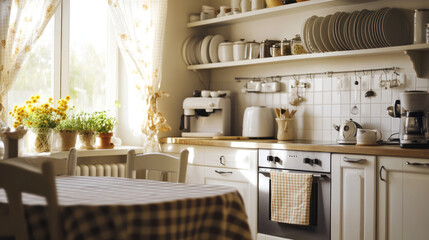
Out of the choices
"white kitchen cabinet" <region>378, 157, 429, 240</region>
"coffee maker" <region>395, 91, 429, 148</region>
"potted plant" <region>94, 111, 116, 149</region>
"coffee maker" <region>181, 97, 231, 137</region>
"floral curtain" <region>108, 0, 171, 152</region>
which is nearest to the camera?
"white kitchen cabinet" <region>378, 157, 429, 240</region>

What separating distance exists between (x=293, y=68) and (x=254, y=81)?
1.34ft

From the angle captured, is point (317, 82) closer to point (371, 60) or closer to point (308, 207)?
point (371, 60)

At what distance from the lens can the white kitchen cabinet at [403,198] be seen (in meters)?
2.80

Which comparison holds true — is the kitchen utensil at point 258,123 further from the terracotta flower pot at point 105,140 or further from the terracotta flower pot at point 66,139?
the terracotta flower pot at point 66,139

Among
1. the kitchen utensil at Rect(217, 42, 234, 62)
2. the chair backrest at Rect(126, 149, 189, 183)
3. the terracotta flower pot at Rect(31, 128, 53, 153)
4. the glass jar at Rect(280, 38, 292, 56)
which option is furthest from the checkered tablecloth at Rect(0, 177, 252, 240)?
the kitchen utensil at Rect(217, 42, 234, 62)

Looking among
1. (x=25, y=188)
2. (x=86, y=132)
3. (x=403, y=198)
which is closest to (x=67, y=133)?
(x=86, y=132)

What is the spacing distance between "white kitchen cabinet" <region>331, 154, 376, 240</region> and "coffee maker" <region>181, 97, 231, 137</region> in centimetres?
127

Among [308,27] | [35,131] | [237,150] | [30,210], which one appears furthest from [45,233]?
[308,27]

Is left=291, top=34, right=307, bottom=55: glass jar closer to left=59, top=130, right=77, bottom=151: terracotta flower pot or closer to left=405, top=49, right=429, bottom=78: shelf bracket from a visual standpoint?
left=405, top=49, right=429, bottom=78: shelf bracket

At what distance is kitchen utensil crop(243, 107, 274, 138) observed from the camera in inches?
158

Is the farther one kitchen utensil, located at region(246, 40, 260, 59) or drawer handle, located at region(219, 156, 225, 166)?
kitchen utensil, located at region(246, 40, 260, 59)

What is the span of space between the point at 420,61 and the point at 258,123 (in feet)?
4.24

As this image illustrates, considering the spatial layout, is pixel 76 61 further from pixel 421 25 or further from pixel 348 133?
pixel 421 25

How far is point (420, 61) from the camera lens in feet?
10.9
